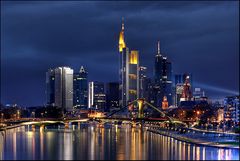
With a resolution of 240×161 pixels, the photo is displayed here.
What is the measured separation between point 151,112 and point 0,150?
380ft

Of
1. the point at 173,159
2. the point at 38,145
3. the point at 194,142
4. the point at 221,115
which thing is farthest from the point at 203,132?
the point at 221,115

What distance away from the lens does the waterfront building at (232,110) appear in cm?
12588

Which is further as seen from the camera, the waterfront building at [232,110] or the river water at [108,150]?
the waterfront building at [232,110]

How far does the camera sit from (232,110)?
433ft

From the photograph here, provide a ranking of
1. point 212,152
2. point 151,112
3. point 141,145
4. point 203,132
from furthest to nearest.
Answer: point 151,112 < point 203,132 < point 141,145 < point 212,152

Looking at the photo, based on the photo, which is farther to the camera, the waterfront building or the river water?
the waterfront building

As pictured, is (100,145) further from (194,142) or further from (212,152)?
(212,152)

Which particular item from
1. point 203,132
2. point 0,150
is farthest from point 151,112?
point 0,150

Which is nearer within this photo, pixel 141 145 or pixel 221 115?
pixel 141 145

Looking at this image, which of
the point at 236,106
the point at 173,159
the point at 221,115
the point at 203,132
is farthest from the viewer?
the point at 221,115

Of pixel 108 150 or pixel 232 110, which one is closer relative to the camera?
pixel 108 150

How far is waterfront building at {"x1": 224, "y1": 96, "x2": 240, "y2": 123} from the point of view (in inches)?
4956

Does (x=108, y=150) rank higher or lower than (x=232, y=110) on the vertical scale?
lower

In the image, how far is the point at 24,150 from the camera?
2872 inches
